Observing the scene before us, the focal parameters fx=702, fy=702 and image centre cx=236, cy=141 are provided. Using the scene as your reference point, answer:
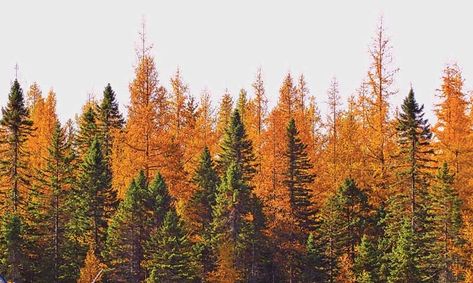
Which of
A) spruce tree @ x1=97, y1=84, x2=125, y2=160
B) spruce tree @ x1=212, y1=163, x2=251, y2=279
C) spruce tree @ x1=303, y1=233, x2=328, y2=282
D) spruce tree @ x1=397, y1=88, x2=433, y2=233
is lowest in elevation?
spruce tree @ x1=303, y1=233, x2=328, y2=282

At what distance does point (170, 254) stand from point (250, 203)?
293 inches

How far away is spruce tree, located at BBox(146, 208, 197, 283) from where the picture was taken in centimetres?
4216

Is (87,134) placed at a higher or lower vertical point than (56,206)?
higher

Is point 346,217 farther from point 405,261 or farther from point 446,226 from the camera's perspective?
point 446,226

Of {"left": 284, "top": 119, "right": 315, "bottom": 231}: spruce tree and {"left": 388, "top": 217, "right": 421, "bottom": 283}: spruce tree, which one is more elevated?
{"left": 284, "top": 119, "right": 315, "bottom": 231}: spruce tree

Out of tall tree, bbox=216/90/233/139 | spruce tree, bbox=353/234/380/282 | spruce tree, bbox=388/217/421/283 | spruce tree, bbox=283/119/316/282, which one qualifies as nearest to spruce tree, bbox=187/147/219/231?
spruce tree, bbox=283/119/316/282

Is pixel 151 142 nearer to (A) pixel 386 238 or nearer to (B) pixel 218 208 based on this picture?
(B) pixel 218 208

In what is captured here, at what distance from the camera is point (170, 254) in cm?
4238

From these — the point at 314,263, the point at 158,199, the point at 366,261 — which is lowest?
the point at 314,263

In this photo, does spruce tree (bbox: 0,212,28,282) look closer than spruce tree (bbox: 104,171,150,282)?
Yes

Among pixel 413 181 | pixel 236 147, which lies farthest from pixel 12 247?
pixel 413 181

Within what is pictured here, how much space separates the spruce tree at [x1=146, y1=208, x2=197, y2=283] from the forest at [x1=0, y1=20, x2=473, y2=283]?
93mm

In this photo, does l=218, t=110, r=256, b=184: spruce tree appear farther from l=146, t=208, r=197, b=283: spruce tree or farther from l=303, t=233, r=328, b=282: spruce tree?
l=146, t=208, r=197, b=283: spruce tree

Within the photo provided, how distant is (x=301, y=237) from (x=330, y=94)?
17.3 m
